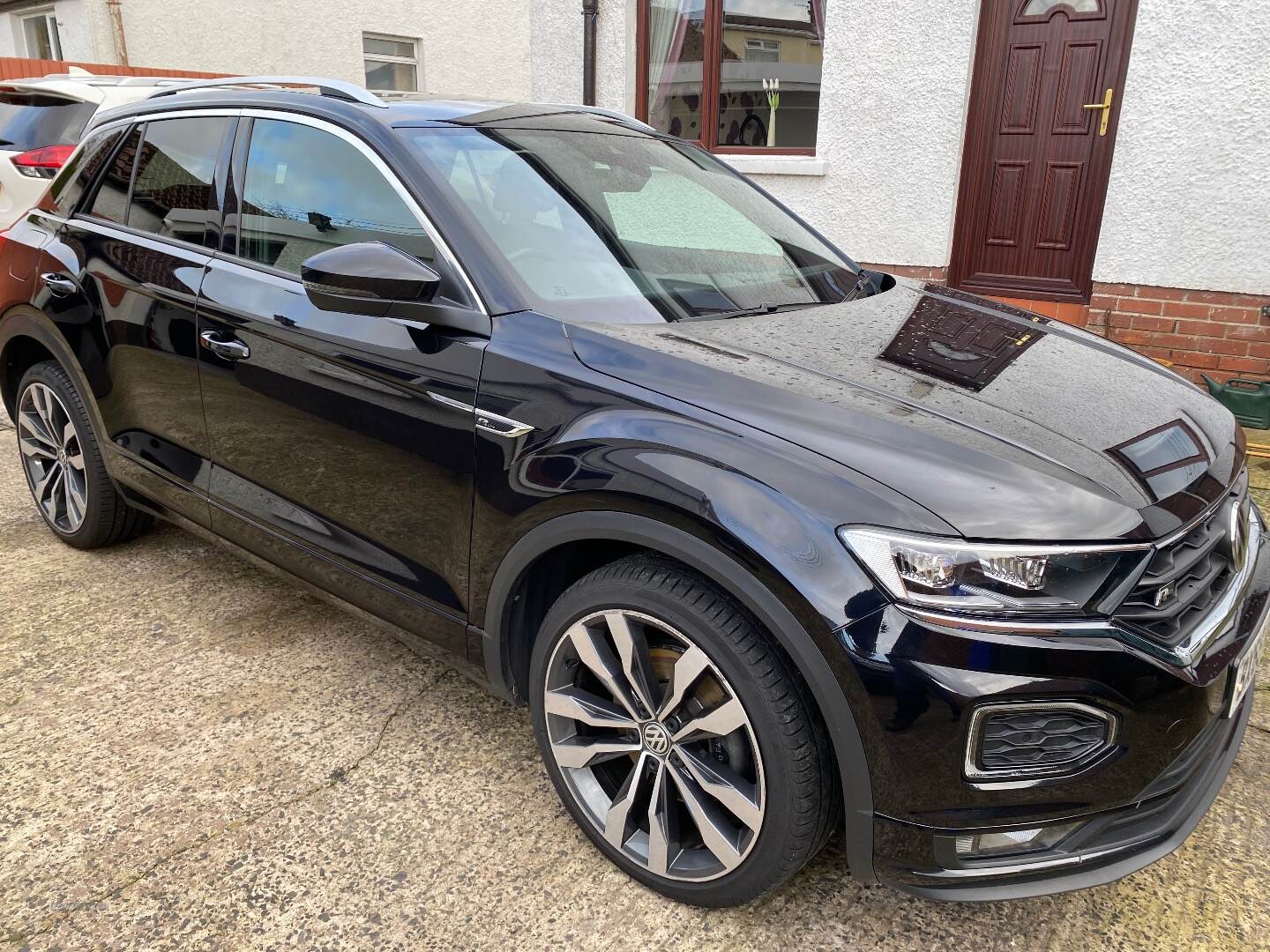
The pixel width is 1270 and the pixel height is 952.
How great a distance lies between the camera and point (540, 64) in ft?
25.1

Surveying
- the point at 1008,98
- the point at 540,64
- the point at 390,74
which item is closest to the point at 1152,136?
the point at 1008,98

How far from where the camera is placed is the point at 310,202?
2676 millimetres

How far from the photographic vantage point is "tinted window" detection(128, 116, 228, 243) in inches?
118

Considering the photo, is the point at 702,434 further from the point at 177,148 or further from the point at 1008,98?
the point at 1008,98

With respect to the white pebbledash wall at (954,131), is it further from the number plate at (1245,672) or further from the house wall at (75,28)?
the house wall at (75,28)

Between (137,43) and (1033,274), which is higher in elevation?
(137,43)

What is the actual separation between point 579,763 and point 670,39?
21.8 ft

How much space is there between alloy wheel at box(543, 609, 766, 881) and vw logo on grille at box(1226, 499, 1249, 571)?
3.52ft

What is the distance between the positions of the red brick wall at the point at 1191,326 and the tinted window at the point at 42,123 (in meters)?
5.36

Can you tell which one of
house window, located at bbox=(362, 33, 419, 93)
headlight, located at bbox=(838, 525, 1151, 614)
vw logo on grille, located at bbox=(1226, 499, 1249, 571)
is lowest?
vw logo on grille, located at bbox=(1226, 499, 1249, 571)

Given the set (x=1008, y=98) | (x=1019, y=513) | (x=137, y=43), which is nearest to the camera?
(x=1019, y=513)

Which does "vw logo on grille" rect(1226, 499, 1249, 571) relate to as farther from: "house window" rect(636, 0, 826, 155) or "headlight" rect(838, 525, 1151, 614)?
"house window" rect(636, 0, 826, 155)

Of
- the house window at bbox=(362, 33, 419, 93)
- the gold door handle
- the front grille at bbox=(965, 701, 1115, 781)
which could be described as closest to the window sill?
the gold door handle

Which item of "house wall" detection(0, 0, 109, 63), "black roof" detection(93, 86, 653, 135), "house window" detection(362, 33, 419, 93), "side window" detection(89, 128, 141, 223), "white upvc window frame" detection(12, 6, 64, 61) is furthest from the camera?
"house window" detection(362, 33, 419, 93)
